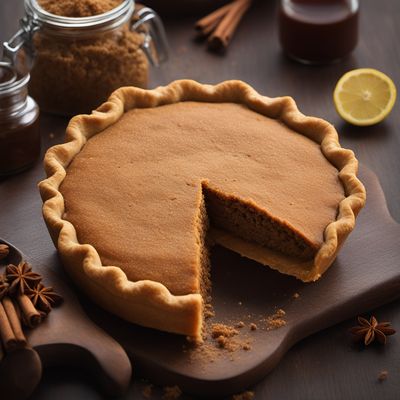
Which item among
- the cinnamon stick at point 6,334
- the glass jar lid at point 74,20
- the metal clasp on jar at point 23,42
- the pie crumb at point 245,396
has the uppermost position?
the glass jar lid at point 74,20

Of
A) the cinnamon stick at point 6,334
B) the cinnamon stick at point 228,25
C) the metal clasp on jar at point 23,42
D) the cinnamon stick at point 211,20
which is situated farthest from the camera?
the cinnamon stick at point 211,20

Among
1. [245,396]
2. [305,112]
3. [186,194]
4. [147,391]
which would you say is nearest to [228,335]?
[245,396]

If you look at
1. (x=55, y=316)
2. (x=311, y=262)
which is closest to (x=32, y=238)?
(x=55, y=316)

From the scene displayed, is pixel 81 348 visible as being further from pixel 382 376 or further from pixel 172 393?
pixel 382 376

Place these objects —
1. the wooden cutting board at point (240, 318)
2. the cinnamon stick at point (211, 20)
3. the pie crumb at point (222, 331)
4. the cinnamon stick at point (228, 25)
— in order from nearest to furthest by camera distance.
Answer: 1. the wooden cutting board at point (240, 318)
2. the pie crumb at point (222, 331)
3. the cinnamon stick at point (228, 25)
4. the cinnamon stick at point (211, 20)

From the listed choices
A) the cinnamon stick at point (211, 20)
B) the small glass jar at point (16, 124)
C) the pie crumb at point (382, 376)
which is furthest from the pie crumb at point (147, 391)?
the cinnamon stick at point (211, 20)

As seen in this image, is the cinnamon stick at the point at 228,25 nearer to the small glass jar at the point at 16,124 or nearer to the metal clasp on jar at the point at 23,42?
the metal clasp on jar at the point at 23,42

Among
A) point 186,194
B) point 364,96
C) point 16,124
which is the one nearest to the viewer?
point 186,194
